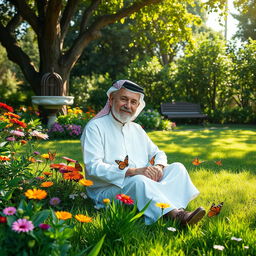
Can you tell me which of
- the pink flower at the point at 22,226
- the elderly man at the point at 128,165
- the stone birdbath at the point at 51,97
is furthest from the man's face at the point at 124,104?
the stone birdbath at the point at 51,97

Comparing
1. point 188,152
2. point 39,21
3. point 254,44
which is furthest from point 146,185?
point 254,44

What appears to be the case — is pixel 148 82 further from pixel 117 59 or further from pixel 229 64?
pixel 117 59

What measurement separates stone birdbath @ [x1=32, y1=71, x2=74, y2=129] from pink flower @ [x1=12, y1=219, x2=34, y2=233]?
8215 millimetres

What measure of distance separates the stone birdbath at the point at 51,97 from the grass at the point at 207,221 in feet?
8.90

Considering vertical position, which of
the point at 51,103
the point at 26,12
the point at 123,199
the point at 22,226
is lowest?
the point at 123,199

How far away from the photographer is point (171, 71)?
16.9 metres

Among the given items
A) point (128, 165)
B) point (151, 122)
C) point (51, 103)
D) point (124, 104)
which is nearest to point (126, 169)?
point (128, 165)

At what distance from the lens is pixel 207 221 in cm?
304

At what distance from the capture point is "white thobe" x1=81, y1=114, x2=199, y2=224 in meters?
3.05

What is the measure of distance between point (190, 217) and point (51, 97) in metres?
7.62

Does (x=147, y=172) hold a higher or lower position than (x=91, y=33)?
lower

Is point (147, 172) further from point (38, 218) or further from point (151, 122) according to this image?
point (151, 122)

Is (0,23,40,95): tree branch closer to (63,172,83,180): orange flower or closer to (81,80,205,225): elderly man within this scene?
(81,80,205,225): elderly man

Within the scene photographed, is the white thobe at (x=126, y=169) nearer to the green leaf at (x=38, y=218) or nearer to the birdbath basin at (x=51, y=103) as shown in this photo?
the green leaf at (x=38, y=218)
